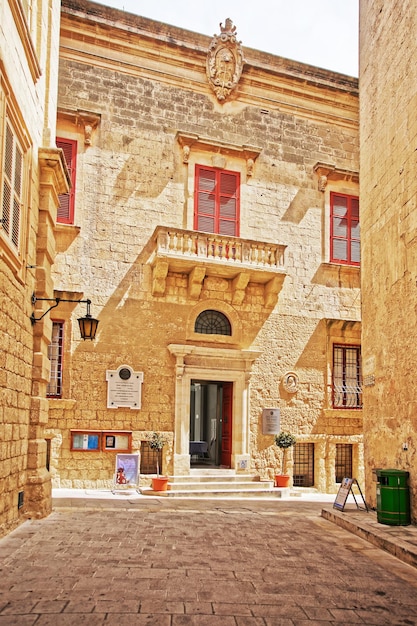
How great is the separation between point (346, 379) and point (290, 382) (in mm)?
1747

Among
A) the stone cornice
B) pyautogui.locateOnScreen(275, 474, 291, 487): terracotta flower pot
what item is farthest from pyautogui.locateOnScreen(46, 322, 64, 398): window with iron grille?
the stone cornice

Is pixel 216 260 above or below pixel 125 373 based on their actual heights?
above

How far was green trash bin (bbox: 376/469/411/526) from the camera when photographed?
869 centimetres

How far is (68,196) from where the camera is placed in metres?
14.6

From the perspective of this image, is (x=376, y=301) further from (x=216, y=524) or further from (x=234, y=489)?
(x=234, y=489)

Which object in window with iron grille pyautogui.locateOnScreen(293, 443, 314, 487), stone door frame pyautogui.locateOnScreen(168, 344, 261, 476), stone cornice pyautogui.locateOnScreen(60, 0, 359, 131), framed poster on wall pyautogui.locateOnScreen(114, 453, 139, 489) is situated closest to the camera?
framed poster on wall pyautogui.locateOnScreen(114, 453, 139, 489)

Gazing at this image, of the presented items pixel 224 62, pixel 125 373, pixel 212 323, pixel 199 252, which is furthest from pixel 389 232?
pixel 224 62

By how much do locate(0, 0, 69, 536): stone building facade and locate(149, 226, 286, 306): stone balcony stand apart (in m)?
4.74

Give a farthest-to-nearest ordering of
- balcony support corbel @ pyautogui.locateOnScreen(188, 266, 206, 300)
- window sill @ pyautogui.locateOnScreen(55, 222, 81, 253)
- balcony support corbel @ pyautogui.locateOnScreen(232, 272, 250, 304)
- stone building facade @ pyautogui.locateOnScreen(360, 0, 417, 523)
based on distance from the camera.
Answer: balcony support corbel @ pyautogui.locateOnScreen(232, 272, 250, 304), balcony support corbel @ pyautogui.locateOnScreen(188, 266, 206, 300), window sill @ pyautogui.locateOnScreen(55, 222, 81, 253), stone building facade @ pyautogui.locateOnScreen(360, 0, 417, 523)

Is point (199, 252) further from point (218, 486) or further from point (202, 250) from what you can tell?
point (218, 486)

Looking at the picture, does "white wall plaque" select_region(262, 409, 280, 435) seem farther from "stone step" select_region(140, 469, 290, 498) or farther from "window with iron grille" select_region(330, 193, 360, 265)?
"window with iron grille" select_region(330, 193, 360, 265)

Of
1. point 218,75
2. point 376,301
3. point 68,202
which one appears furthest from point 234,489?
point 218,75

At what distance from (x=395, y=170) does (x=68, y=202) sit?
7.71 m

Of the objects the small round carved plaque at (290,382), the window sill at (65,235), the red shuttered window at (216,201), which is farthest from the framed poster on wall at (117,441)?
the red shuttered window at (216,201)
